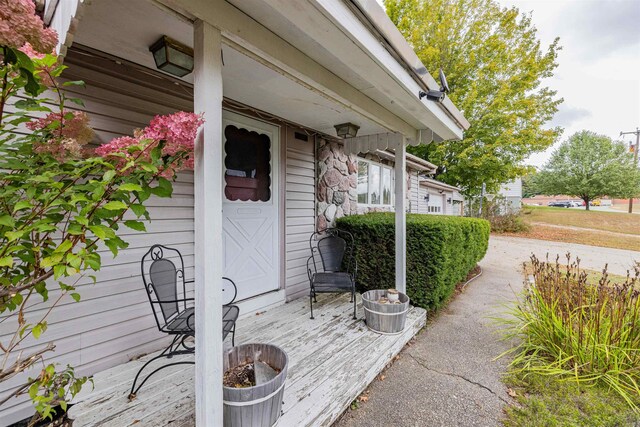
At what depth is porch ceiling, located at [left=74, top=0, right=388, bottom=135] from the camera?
1.53 m

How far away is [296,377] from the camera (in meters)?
2.16

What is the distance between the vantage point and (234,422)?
152 centimetres

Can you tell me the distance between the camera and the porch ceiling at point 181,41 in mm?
1528

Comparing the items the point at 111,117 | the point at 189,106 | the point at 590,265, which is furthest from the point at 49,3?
the point at 590,265

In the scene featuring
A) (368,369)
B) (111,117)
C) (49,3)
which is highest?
(49,3)

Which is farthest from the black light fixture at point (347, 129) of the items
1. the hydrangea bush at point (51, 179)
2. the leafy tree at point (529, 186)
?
the leafy tree at point (529, 186)

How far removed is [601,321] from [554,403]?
954 millimetres

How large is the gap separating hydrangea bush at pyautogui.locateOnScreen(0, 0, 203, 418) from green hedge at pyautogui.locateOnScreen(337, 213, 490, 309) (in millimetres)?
3193

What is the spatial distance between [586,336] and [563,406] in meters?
0.73

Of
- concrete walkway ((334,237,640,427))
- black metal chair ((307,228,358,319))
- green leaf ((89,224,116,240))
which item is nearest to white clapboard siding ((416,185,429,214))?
concrete walkway ((334,237,640,427))

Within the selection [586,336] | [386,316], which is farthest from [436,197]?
[386,316]

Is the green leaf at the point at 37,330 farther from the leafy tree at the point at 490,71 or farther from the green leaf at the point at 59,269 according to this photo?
the leafy tree at the point at 490,71

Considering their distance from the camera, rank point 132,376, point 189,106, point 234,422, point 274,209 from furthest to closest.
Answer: point 274,209 → point 189,106 → point 132,376 → point 234,422

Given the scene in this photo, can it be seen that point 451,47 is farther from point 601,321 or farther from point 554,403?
point 554,403
